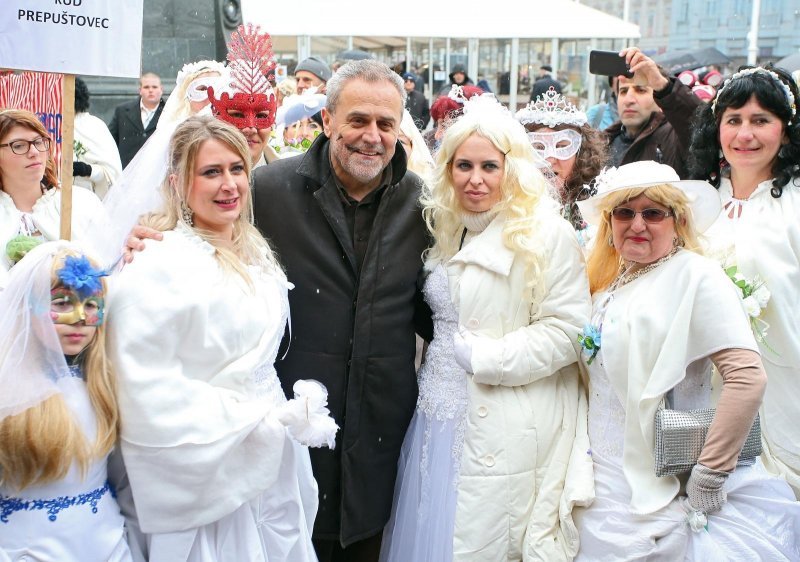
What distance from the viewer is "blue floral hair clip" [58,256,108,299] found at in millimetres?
2801

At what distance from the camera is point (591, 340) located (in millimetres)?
3318

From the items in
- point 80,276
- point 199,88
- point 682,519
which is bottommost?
point 682,519

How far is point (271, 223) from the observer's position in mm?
3754

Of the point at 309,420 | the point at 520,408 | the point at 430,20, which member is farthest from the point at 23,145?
the point at 430,20

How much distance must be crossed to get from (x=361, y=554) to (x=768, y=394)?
201cm

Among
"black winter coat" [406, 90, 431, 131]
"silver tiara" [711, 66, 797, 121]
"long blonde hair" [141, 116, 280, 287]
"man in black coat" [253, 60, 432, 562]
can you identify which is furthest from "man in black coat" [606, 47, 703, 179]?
"black winter coat" [406, 90, 431, 131]

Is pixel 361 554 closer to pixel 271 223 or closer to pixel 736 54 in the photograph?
pixel 271 223

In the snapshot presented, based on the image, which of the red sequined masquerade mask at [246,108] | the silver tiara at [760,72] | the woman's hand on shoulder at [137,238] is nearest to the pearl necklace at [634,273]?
the silver tiara at [760,72]

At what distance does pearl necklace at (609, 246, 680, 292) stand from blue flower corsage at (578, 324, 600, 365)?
0.23m

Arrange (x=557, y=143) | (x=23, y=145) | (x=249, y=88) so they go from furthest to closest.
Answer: (x=557, y=143) → (x=23, y=145) → (x=249, y=88)

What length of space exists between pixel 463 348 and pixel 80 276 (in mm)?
1521

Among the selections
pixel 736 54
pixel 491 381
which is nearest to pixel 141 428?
pixel 491 381

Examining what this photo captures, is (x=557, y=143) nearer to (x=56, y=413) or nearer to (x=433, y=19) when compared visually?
(x=56, y=413)

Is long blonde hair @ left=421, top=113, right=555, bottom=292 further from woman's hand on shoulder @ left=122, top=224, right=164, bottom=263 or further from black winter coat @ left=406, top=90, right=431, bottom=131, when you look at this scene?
black winter coat @ left=406, top=90, right=431, bottom=131
